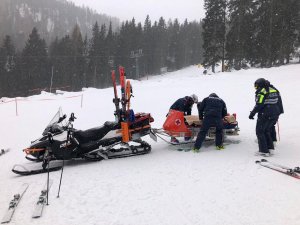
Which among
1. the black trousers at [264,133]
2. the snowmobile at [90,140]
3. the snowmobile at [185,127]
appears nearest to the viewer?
the snowmobile at [90,140]

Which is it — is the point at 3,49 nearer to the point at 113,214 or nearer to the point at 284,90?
the point at 284,90

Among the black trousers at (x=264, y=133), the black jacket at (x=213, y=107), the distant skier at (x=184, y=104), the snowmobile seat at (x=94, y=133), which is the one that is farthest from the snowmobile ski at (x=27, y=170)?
the black trousers at (x=264, y=133)

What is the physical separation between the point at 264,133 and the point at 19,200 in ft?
19.2

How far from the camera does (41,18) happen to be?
15862 cm

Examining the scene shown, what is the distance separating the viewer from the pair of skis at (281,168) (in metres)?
6.84

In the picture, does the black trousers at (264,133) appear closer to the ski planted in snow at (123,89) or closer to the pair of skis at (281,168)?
the pair of skis at (281,168)

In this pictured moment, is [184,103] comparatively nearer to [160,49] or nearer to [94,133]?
[94,133]

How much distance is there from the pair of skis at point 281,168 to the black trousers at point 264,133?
0.69 metres

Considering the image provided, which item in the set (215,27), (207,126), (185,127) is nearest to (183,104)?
(185,127)

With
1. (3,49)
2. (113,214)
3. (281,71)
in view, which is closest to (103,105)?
(113,214)

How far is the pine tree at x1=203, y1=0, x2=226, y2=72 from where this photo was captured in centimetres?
4712

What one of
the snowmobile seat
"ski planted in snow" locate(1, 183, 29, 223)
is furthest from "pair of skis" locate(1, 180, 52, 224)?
the snowmobile seat

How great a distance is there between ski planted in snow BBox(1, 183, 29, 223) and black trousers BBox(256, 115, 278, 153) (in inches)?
215

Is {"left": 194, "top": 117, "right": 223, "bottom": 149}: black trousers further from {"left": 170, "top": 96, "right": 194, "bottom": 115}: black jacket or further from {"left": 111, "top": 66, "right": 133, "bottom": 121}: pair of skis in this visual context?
{"left": 111, "top": 66, "right": 133, "bottom": 121}: pair of skis
